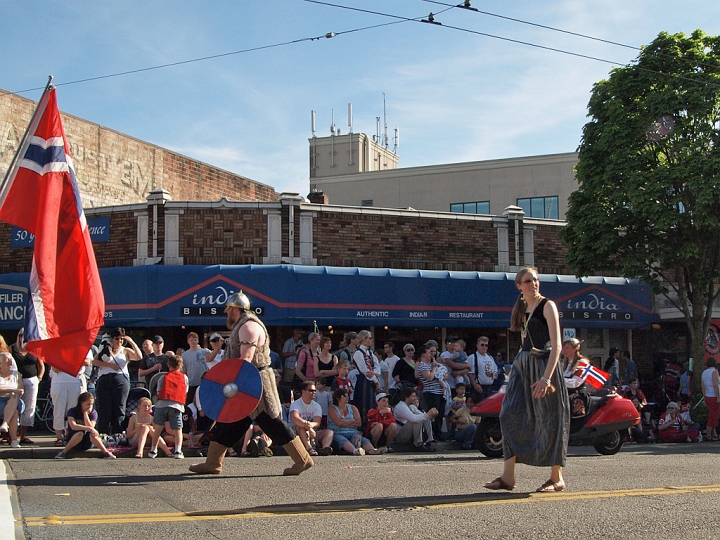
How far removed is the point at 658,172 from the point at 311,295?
26.6 ft

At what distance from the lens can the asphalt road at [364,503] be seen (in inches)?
211

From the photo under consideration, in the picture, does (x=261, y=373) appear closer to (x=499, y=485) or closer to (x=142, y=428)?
(x=499, y=485)

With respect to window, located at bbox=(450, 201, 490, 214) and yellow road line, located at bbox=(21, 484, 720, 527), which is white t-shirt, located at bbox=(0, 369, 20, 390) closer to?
yellow road line, located at bbox=(21, 484, 720, 527)

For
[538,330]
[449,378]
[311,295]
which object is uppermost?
[311,295]

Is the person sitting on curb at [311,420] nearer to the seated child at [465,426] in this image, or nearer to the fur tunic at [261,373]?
the seated child at [465,426]

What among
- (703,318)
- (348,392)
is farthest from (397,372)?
(703,318)

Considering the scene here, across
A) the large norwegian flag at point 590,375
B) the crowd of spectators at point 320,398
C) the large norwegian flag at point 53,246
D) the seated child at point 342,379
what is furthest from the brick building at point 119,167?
the large norwegian flag at point 590,375

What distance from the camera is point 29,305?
7.88 m

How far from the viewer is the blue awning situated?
62.3 feet

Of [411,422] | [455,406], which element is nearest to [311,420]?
[411,422]

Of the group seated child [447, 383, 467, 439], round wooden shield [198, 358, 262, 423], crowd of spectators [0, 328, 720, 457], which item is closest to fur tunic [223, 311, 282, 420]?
round wooden shield [198, 358, 262, 423]

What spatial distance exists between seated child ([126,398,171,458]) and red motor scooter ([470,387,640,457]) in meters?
4.40

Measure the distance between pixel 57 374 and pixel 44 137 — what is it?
5.33 metres

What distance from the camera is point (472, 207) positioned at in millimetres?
37281
